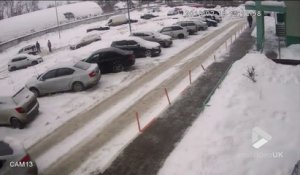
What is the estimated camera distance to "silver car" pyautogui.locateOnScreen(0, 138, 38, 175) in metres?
9.50

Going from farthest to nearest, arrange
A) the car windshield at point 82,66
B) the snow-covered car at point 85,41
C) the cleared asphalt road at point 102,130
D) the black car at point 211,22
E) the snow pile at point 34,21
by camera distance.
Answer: the black car at point 211,22
the snow-covered car at point 85,41
the snow pile at point 34,21
the car windshield at point 82,66
the cleared asphalt road at point 102,130

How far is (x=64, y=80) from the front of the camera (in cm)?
1923

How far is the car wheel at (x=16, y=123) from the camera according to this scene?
14906 mm

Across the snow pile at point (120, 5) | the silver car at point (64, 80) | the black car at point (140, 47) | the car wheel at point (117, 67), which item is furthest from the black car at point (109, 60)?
the snow pile at point (120, 5)

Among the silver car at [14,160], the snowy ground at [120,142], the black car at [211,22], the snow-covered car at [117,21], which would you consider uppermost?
the snow-covered car at [117,21]

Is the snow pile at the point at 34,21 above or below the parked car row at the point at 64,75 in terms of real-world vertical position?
above

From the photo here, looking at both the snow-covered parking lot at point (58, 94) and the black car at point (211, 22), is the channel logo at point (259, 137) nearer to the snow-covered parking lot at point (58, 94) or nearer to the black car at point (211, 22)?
the snow-covered parking lot at point (58, 94)

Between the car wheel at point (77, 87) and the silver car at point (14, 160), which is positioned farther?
the car wheel at point (77, 87)

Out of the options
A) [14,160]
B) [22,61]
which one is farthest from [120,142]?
[22,61]

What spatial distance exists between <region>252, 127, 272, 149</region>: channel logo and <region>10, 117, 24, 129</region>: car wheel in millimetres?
9298

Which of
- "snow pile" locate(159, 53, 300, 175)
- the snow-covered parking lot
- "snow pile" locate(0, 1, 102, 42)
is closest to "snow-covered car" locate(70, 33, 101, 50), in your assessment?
"snow pile" locate(0, 1, 102, 42)

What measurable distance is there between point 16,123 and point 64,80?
15.6 feet

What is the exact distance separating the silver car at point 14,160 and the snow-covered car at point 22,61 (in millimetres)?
11492

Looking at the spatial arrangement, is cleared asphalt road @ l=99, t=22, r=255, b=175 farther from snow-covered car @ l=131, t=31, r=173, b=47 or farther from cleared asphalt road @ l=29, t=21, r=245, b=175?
snow-covered car @ l=131, t=31, r=173, b=47
